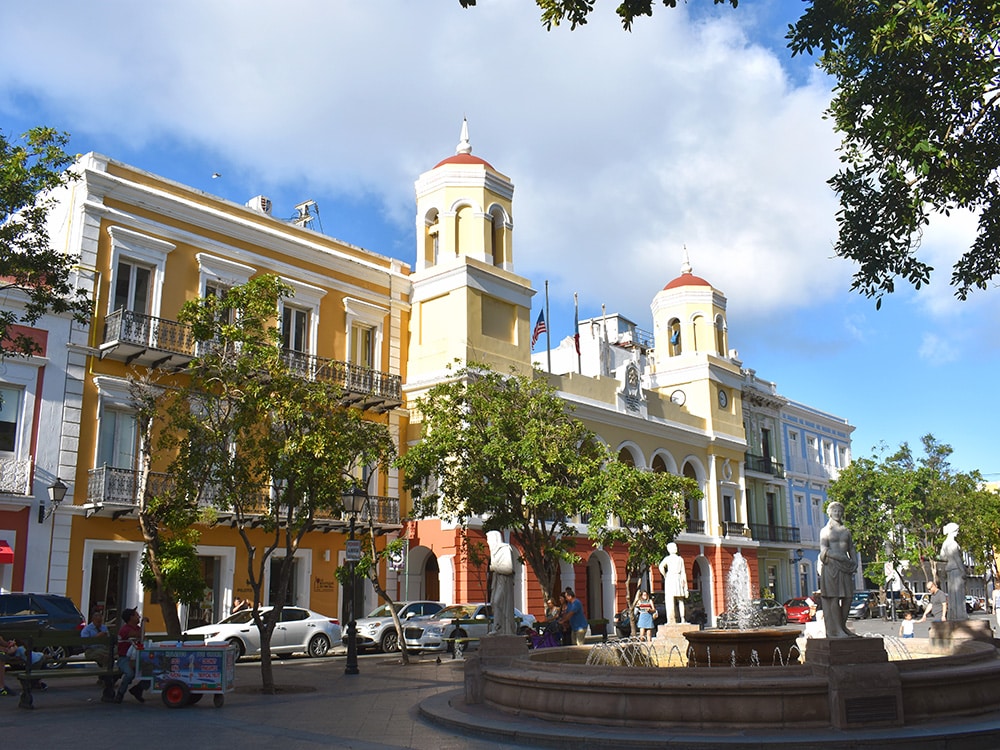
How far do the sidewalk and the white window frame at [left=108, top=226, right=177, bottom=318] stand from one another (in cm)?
1061

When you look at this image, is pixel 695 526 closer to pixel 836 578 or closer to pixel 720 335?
pixel 720 335

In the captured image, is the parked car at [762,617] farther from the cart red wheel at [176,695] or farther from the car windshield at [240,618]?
the cart red wheel at [176,695]

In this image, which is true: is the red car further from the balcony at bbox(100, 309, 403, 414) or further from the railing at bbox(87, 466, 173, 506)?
the railing at bbox(87, 466, 173, 506)

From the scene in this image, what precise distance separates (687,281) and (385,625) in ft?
83.0

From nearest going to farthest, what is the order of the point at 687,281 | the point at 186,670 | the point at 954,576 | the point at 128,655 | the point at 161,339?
the point at 186,670 → the point at 128,655 → the point at 954,576 → the point at 161,339 → the point at 687,281

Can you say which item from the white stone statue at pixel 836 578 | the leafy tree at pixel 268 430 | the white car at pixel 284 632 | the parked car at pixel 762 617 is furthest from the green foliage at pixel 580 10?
the parked car at pixel 762 617

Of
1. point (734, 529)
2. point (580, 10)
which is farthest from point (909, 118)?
point (734, 529)

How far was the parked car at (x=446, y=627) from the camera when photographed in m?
23.0

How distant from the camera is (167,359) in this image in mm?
23312

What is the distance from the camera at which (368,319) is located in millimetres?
29547

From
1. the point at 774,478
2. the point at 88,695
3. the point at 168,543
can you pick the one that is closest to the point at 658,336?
the point at 774,478

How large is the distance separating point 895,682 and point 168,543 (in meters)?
13.0

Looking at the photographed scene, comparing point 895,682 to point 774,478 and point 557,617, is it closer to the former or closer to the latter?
point 557,617

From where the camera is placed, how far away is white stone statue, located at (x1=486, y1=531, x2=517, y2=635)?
→ 12727mm
